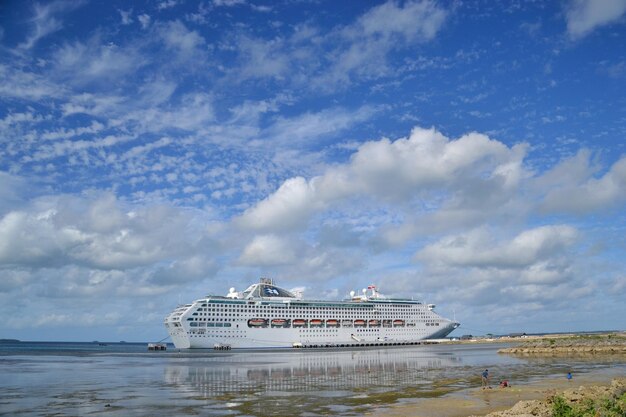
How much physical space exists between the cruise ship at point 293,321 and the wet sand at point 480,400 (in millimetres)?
78917

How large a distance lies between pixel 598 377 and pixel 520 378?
18.4ft

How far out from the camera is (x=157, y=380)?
3941 centimetres

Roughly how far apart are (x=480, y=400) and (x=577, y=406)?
23.5 feet

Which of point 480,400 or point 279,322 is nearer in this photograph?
point 480,400

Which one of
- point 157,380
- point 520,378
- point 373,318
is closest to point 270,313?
point 373,318

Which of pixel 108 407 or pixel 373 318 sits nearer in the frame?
pixel 108 407

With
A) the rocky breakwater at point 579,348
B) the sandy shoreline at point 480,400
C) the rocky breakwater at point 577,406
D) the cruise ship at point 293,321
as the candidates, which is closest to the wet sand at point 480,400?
the sandy shoreline at point 480,400

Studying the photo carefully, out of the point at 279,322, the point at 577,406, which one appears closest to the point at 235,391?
the point at 577,406

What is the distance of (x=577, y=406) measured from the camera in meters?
19.1

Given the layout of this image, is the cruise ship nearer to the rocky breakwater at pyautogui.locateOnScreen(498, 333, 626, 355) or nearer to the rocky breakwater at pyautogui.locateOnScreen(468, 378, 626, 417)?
the rocky breakwater at pyautogui.locateOnScreen(498, 333, 626, 355)

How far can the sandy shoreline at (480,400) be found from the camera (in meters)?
22.2

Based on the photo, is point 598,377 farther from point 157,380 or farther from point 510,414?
point 157,380

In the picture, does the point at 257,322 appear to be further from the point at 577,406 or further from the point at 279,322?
the point at 577,406

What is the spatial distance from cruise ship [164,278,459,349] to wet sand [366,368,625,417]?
78.9 m
